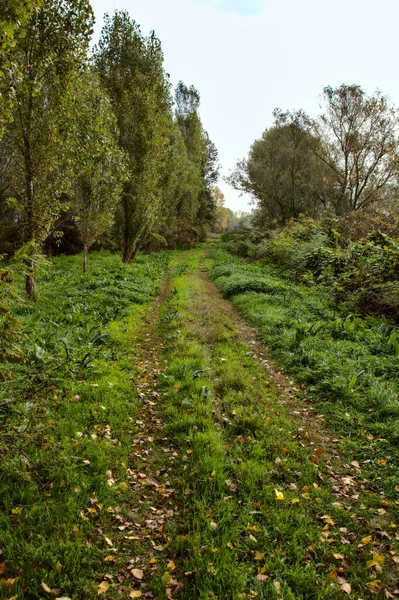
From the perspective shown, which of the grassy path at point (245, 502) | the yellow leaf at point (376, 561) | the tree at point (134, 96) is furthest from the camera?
the tree at point (134, 96)

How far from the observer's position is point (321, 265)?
15.5m

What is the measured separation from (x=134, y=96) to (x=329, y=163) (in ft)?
54.6

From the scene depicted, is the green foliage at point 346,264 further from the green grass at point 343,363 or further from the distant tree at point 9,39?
the distant tree at point 9,39

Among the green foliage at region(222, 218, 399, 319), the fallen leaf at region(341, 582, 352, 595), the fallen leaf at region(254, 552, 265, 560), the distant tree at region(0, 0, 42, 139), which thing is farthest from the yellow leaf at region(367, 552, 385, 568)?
the green foliage at region(222, 218, 399, 319)

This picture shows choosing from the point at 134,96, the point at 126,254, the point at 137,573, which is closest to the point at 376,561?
the point at 137,573

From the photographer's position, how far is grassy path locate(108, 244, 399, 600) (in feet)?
10.00

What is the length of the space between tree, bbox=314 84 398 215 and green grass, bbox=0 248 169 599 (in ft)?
80.5

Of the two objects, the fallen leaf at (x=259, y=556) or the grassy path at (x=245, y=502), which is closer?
the grassy path at (x=245, y=502)

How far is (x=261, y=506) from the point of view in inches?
149

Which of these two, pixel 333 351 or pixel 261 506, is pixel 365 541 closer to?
pixel 261 506

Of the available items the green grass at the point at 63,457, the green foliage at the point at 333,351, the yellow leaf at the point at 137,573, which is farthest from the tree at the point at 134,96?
the yellow leaf at the point at 137,573

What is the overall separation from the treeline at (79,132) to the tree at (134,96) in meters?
0.06

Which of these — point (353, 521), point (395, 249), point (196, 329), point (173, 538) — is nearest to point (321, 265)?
point (395, 249)

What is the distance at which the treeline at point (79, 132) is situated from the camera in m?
9.07
